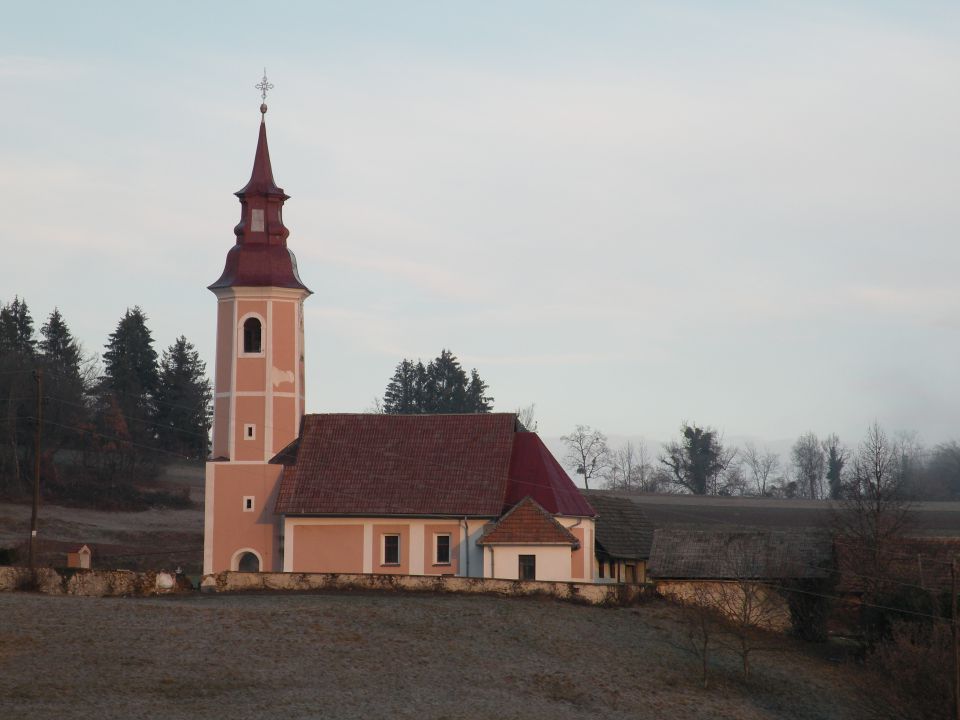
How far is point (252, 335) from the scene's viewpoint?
56625 millimetres

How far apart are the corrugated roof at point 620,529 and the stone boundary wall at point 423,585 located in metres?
9.62

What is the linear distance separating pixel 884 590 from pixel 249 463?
24.3 metres

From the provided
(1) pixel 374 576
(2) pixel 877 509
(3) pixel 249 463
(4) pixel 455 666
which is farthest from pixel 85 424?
(4) pixel 455 666

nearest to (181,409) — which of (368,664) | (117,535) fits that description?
(117,535)

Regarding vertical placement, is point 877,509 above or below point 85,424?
below

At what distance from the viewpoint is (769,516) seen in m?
98.8

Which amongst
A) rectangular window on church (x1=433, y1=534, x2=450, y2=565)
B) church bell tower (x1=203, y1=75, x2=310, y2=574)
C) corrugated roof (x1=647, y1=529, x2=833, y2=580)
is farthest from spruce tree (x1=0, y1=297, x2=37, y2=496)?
corrugated roof (x1=647, y1=529, x2=833, y2=580)

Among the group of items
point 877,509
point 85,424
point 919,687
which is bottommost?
point 919,687

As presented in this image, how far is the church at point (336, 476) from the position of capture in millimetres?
53469

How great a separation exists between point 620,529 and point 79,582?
81.9ft

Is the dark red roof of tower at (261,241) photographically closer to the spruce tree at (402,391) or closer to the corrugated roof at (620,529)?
the corrugated roof at (620,529)

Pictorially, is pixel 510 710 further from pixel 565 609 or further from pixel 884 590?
pixel 884 590

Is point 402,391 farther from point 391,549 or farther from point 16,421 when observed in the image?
point 391,549

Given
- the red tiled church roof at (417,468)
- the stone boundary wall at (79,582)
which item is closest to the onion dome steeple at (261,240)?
the red tiled church roof at (417,468)
